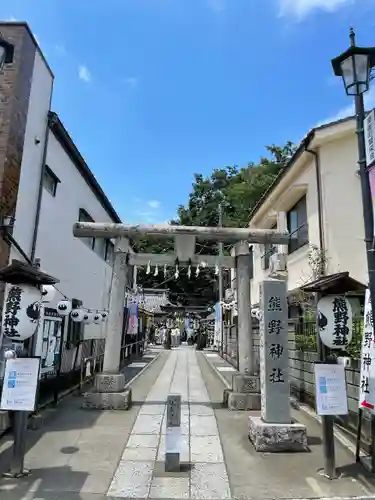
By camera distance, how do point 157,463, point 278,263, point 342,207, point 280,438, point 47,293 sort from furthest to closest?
point 278,263
point 342,207
point 47,293
point 280,438
point 157,463

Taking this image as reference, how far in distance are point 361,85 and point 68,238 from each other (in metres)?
9.96

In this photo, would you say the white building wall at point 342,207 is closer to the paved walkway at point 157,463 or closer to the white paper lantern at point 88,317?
the paved walkway at point 157,463

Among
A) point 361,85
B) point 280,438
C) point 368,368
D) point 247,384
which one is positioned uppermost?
point 361,85

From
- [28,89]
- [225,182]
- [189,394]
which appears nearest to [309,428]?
[189,394]

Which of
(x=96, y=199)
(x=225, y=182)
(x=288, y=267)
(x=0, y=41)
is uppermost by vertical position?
(x=225, y=182)

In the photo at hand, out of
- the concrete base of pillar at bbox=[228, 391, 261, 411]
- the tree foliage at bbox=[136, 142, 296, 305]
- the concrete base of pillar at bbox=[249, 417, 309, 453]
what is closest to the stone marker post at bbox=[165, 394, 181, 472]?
the concrete base of pillar at bbox=[249, 417, 309, 453]

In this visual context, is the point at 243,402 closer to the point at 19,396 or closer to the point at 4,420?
the point at 4,420

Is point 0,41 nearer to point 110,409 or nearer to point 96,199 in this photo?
point 110,409

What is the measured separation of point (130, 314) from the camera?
21000mm

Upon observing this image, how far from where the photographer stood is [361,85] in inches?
234

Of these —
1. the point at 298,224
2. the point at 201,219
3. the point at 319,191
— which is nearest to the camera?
the point at 319,191

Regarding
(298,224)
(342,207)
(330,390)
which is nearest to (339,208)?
(342,207)

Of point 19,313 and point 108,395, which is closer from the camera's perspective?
point 19,313

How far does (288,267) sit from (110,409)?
891 centimetres
